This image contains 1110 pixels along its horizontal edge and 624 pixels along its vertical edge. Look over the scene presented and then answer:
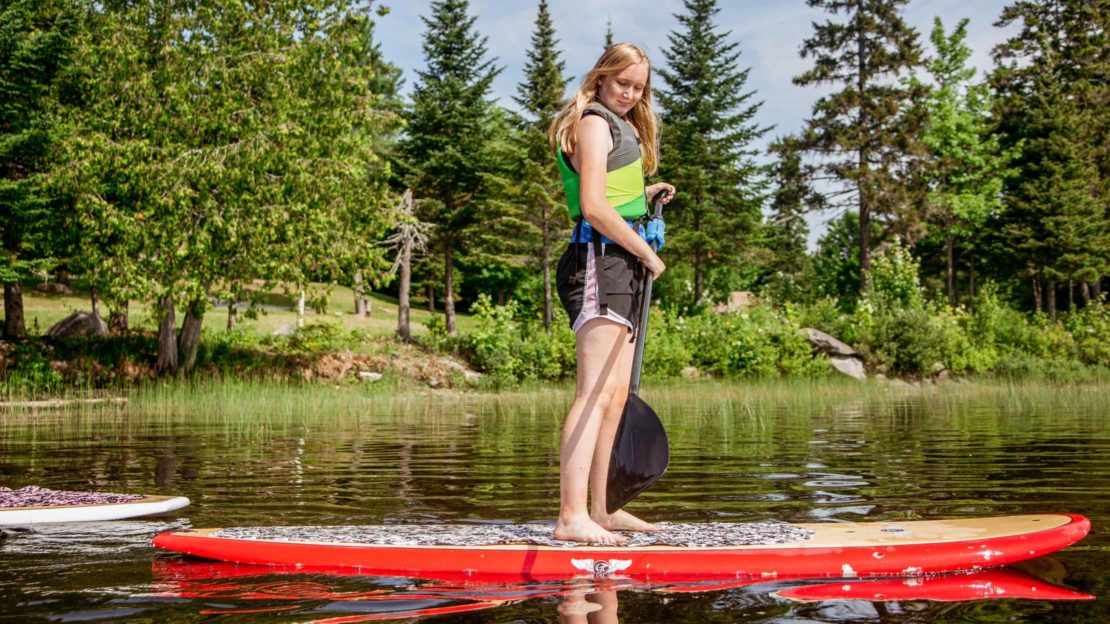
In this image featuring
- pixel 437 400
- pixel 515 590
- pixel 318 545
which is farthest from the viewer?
pixel 437 400

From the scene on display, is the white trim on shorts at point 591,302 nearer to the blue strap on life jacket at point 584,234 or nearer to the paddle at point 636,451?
the blue strap on life jacket at point 584,234

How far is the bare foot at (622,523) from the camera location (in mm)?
4324

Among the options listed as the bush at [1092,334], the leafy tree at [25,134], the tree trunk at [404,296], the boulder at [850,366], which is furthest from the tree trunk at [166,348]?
the bush at [1092,334]

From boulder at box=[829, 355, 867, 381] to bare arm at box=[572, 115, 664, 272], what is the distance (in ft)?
68.8

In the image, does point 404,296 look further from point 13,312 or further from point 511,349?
point 13,312

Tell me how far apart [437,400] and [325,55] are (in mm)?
8131

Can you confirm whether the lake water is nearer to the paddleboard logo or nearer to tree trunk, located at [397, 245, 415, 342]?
the paddleboard logo

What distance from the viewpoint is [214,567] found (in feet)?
13.2

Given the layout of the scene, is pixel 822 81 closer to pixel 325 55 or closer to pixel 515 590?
pixel 325 55

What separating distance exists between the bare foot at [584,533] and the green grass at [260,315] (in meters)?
22.0

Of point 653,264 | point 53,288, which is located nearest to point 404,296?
point 53,288

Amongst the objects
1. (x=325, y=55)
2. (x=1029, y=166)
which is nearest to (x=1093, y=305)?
(x=1029, y=166)

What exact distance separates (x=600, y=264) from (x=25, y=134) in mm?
22085

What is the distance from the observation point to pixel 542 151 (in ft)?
122
